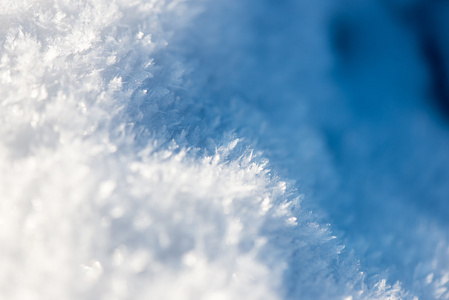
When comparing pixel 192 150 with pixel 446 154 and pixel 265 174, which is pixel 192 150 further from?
pixel 446 154

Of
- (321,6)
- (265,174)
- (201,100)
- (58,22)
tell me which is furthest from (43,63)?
(321,6)

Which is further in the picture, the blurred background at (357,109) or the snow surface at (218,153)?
the blurred background at (357,109)

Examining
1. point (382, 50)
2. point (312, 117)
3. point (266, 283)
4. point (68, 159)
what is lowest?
point (266, 283)

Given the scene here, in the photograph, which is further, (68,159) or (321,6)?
(321,6)

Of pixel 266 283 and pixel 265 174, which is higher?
pixel 265 174

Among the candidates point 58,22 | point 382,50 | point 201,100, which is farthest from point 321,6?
point 58,22

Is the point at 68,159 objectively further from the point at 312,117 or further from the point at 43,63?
the point at 312,117

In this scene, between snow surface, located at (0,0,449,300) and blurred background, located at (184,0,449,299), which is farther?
blurred background, located at (184,0,449,299)
